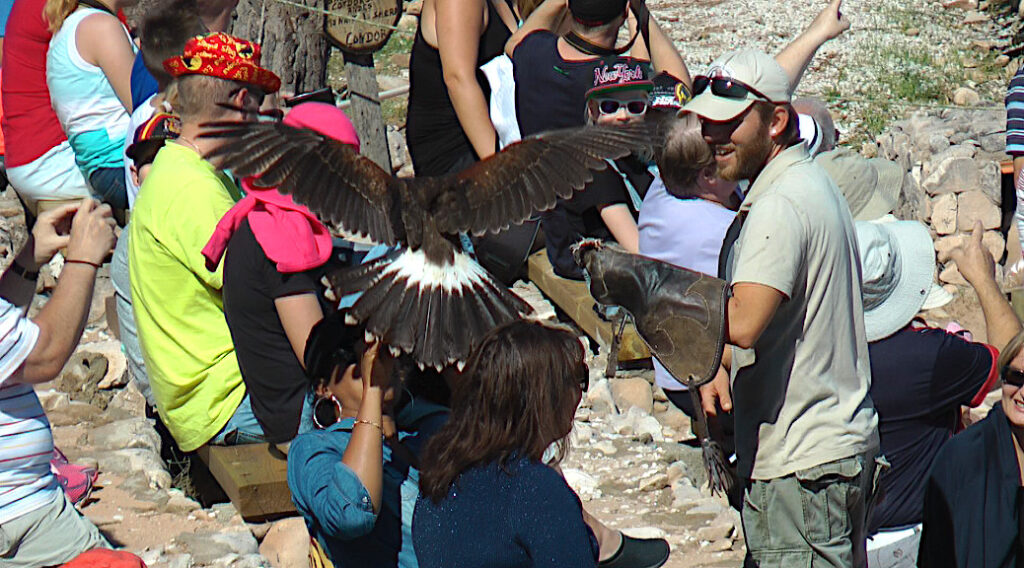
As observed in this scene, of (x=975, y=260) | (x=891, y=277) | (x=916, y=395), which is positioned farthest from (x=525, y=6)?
(x=916, y=395)

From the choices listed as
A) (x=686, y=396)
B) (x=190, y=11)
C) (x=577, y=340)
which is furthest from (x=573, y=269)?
(x=577, y=340)

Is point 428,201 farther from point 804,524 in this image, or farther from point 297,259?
point 804,524

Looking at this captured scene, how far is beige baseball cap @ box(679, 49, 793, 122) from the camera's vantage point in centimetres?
317

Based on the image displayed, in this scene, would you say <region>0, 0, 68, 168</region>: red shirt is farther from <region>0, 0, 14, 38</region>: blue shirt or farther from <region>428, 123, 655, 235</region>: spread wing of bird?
<region>428, 123, 655, 235</region>: spread wing of bird

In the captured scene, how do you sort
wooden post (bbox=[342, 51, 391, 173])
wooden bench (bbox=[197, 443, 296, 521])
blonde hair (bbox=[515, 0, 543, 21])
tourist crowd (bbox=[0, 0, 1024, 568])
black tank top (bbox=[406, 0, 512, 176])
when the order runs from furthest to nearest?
1. wooden post (bbox=[342, 51, 391, 173])
2. blonde hair (bbox=[515, 0, 543, 21])
3. black tank top (bbox=[406, 0, 512, 176])
4. wooden bench (bbox=[197, 443, 296, 521])
5. tourist crowd (bbox=[0, 0, 1024, 568])

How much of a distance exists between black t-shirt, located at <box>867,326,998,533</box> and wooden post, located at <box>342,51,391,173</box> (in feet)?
13.8

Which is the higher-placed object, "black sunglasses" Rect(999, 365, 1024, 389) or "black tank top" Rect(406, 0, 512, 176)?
"black tank top" Rect(406, 0, 512, 176)

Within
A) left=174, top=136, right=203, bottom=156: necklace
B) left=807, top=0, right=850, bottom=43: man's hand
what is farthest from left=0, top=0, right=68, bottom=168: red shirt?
left=807, top=0, right=850, bottom=43: man's hand

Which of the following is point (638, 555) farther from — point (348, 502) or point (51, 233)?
point (51, 233)

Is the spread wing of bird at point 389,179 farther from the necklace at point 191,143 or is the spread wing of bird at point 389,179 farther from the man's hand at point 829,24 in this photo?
the man's hand at point 829,24

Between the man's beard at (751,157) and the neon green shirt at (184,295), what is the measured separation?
1756mm

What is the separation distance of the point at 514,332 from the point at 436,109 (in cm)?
272

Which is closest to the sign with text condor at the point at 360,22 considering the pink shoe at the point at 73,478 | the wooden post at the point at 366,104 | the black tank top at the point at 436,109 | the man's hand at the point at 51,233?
the wooden post at the point at 366,104

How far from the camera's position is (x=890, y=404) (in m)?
3.65
